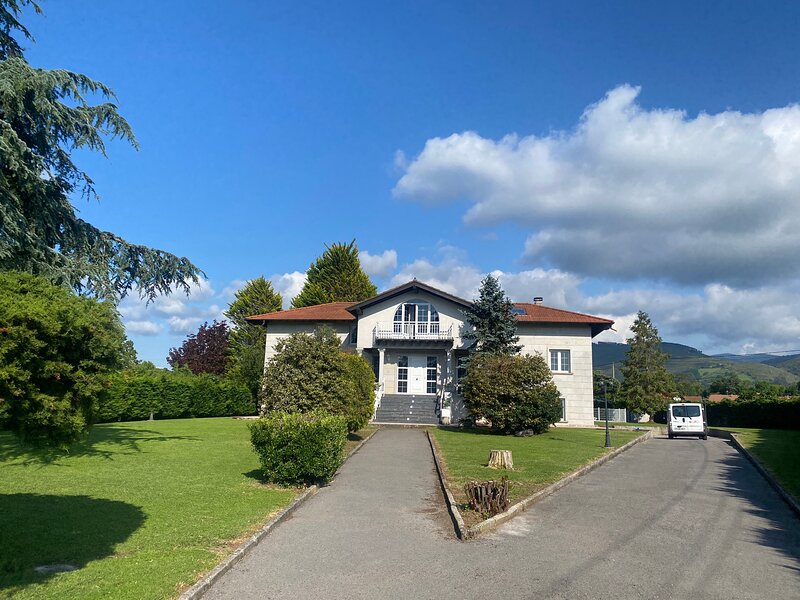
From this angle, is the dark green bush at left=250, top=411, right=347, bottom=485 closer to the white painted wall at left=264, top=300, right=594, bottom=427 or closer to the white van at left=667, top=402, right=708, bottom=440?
the white painted wall at left=264, top=300, right=594, bottom=427

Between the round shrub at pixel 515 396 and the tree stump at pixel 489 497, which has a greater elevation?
the round shrub at pixel 515 396

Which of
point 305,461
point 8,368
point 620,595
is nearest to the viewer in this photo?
point 8,368

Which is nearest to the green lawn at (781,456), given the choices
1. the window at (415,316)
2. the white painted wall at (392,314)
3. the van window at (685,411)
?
the van window at (685,411)

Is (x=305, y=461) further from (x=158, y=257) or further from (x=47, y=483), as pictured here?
(x=158, y=257)

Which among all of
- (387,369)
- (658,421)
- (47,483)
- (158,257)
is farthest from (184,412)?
(658,421)

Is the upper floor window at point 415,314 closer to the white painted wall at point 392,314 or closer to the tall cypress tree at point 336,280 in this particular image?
the white painted wall at point 392,314

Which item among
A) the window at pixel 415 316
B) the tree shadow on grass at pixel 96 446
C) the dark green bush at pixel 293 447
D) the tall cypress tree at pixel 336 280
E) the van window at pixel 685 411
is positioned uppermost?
the tall cypress tree at pixel 336 280

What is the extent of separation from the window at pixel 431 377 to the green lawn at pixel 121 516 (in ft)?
63.6

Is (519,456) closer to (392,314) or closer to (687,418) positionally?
(687,418)

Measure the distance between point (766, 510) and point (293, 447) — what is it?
30.4ft

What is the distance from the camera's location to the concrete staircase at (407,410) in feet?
104

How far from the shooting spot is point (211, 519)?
8711 mm

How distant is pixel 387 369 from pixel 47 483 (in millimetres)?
24831

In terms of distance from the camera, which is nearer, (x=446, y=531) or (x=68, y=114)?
(x=446, y=531)
